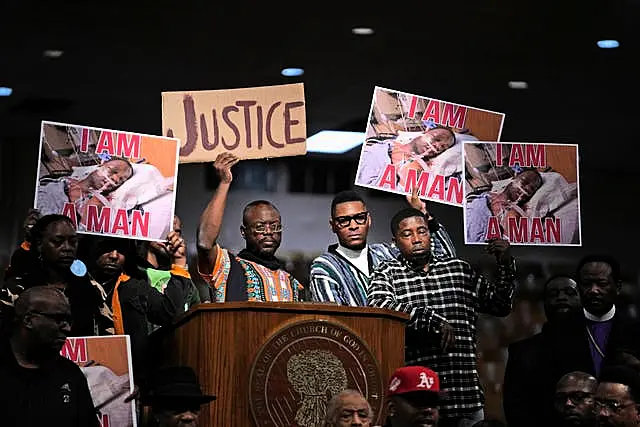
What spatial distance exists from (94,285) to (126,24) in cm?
400

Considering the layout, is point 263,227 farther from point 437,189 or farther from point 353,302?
point 437,189

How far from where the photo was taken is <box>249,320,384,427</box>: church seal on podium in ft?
18.6

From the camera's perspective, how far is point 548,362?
7008mm

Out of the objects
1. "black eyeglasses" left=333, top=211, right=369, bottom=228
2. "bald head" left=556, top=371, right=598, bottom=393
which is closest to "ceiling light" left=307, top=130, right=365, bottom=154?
"black eyeglasses" left=333, top=211, right=369, bottom=228

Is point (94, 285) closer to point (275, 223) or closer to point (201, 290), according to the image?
point (275, 223)

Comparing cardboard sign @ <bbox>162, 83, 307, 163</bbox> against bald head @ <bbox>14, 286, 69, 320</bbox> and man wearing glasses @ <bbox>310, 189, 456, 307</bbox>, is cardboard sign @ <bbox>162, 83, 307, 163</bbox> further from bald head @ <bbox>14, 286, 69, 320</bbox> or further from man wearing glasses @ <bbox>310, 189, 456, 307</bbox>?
bald head @ <bbox>14, 286, 69, 320</bbox>

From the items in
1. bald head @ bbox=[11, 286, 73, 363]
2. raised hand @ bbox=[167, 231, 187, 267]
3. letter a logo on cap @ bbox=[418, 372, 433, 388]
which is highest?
raised hand @ bbox=[167, 231, 187, 267]

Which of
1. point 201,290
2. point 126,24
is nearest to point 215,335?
point 201,290

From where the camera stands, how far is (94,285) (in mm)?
6535

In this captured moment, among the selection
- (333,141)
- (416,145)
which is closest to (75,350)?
(416,145)

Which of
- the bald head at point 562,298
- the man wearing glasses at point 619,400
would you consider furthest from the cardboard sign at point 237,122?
the man wearing glasses at point 619,400

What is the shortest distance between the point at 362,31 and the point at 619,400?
4.96 metres

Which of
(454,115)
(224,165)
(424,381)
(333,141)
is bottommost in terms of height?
(424,381)

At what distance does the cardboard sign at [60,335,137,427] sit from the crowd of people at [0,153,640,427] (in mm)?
119
